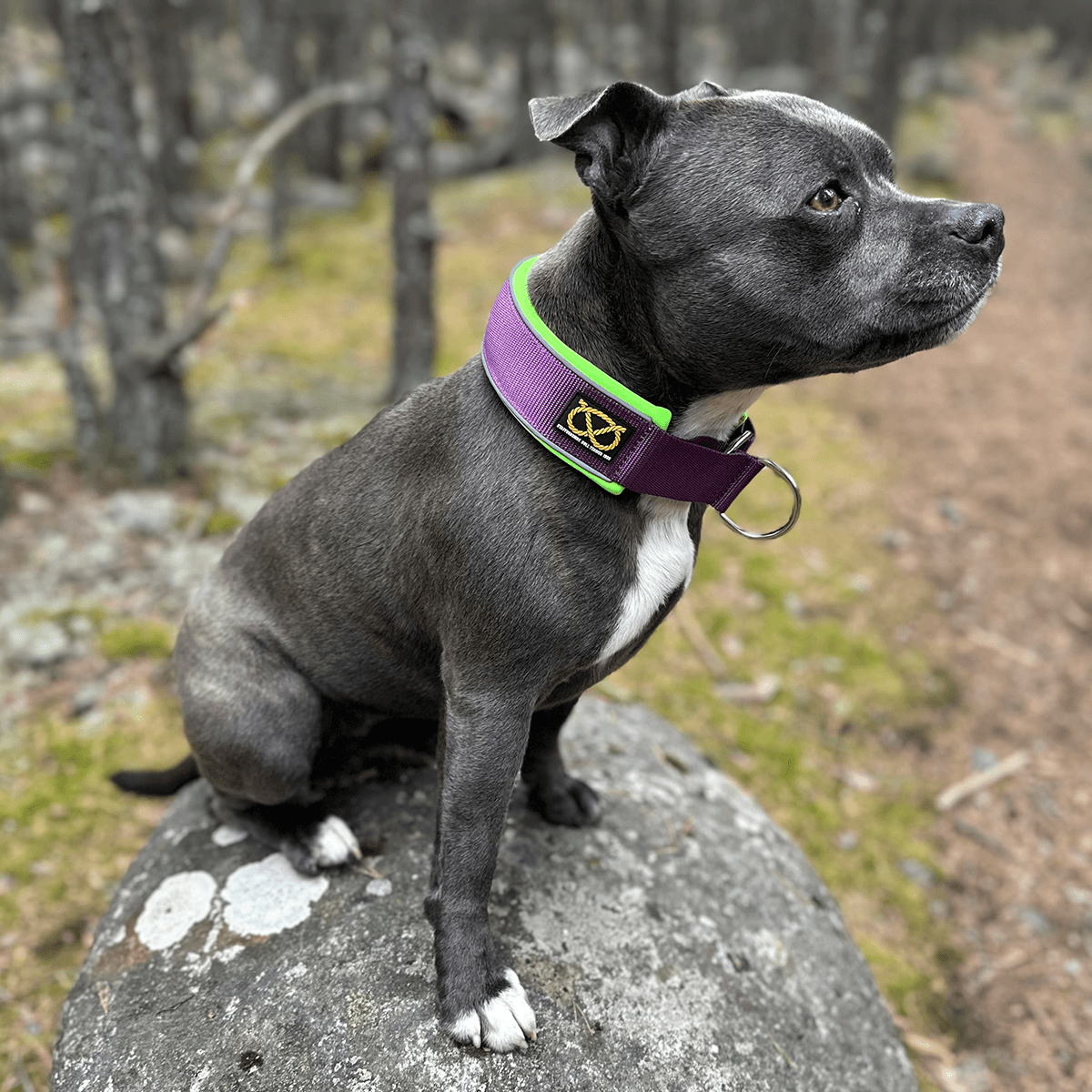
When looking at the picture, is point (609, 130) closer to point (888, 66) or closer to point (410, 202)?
point (410, 202)

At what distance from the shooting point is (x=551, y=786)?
3.28 m

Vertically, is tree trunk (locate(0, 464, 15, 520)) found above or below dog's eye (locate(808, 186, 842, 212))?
below

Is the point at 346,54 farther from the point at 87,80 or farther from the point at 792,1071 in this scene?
the point at 792,1071

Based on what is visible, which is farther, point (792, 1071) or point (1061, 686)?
point (1061, 686)

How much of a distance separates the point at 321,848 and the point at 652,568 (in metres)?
1.52

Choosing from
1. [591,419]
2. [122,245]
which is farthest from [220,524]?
[591,419]

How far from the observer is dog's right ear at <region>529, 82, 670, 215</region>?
6.78ft

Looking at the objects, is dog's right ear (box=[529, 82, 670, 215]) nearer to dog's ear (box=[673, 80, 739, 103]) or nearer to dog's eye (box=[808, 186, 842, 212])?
dog's ear (box=[673, 80, 739, 103])

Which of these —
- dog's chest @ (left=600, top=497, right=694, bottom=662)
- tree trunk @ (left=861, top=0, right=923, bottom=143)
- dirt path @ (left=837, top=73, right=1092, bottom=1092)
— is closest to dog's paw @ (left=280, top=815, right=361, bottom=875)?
dog's chest @ (left=600, top=497, right=694, bottom=662)

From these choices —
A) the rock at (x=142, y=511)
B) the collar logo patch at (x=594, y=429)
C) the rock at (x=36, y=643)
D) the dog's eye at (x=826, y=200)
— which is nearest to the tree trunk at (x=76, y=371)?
the rock at (x=142, y=511)

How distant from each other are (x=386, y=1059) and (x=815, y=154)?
2652 mm

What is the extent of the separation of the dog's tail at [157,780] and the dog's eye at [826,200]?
9.74ft

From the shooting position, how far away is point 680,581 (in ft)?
8.32

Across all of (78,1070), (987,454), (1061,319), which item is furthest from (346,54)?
(78,1070)
